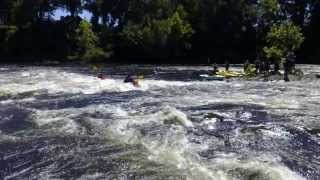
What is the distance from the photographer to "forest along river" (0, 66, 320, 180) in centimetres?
1453

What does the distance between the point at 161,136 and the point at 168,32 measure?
229 ft

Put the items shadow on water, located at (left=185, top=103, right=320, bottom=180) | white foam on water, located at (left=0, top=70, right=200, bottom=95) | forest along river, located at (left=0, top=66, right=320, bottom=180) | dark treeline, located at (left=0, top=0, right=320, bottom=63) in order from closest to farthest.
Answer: forest along river, located at (left=0, top=66, right=320, bottom=180), shadow on water, located at (left=185, top=103, right=320, bottom=180), white foam on water, located at (left=0, top=70, right=200, bottom=95), dark treeline, located at (left=0, top=0, right=320, bottom=63)

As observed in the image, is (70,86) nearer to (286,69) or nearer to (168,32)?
(286,69)

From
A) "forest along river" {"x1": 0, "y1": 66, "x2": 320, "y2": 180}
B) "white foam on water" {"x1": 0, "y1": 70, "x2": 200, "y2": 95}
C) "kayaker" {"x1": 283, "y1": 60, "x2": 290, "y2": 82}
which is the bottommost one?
"white foam on water" {"x1": 0, "y1": 70, "x2": 200, "y2": 95}

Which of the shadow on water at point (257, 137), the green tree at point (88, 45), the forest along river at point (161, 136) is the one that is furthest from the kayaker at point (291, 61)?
the green tree at point (88, 45)

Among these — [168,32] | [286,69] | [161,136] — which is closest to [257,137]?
[161,136]

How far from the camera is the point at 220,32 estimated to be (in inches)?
3642

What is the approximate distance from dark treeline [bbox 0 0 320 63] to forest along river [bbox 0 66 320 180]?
56.3 m

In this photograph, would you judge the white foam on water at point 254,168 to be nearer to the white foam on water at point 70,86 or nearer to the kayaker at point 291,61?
the white foam on water at point 70,86

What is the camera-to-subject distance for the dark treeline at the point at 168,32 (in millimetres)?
88375

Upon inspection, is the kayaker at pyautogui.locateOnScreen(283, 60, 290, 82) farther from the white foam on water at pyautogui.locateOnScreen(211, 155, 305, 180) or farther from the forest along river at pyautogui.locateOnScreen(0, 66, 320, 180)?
the white foam on water at pyautogui.locateOnScreen(211, 155, 305, 180)

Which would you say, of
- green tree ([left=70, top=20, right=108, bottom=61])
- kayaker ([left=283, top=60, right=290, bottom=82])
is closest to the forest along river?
kayaker ([left=283, top=60, right=290, bottom=82])

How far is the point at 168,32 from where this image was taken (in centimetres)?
8769

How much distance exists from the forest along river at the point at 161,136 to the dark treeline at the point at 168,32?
56.3m
